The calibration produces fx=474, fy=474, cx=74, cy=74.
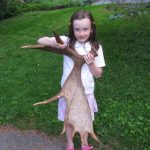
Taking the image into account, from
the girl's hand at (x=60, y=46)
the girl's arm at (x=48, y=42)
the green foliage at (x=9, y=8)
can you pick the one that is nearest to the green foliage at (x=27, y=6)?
the green foliage at (x=9, y=8)

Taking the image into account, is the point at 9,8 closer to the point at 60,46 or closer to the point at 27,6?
the point at 27,6

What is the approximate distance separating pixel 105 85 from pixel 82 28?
3.42 meters

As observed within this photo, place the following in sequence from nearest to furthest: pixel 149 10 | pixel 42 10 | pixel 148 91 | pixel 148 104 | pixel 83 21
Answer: pixel 83 21
pixel 148 104
pixel 148 91
pixel 149 10
pixel 42 10

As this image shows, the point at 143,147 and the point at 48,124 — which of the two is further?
the point at 48,124

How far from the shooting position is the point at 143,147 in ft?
18.3

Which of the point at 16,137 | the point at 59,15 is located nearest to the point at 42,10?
the point at 59,15

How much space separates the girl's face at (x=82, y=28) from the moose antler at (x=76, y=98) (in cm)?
17

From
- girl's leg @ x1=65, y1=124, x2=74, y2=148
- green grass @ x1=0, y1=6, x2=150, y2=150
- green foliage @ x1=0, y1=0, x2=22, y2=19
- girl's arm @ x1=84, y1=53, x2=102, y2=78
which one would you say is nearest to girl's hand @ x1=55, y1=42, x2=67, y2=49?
girl's arm @ x1=84, y1=53, x2=102, y2=78

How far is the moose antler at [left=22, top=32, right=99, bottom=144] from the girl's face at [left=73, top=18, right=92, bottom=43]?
17cm

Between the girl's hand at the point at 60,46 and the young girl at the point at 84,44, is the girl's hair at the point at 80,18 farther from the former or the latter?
the girl's hand at the point at 60,46

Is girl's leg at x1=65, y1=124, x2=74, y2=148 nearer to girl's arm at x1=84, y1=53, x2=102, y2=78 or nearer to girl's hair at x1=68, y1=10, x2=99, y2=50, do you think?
girl's arm at x1=84, y1=53, x2=102, y2=78

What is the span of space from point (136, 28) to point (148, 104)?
5630 mm

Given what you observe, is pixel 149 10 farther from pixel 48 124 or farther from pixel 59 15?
pixel 59 15

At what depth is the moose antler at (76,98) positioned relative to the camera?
14.6 feet
